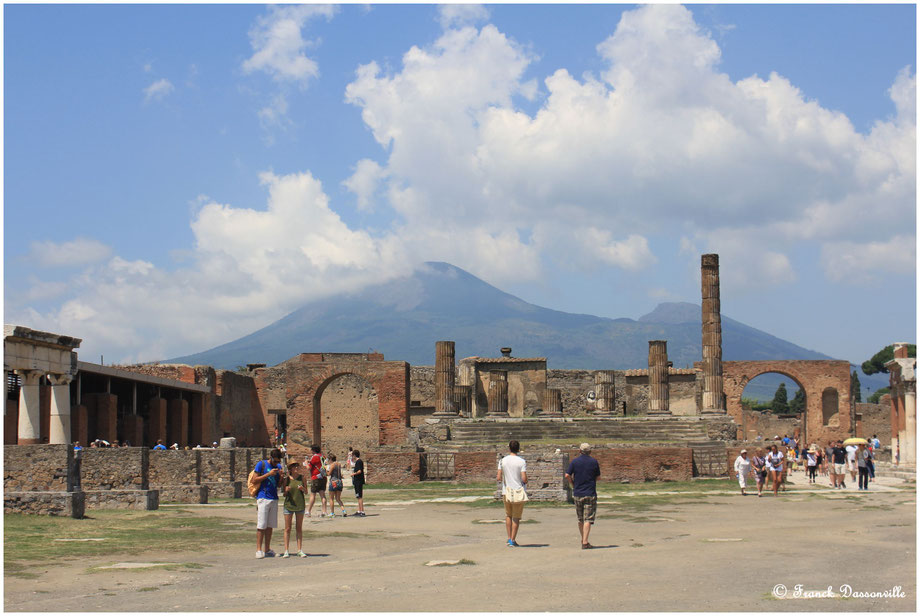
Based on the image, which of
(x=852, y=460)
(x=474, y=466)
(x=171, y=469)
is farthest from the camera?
(x=852, y=460)

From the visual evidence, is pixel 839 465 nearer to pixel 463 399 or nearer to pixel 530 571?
pixel 530 571

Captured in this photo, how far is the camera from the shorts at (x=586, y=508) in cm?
1288

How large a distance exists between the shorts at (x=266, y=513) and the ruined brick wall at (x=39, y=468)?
585 cm

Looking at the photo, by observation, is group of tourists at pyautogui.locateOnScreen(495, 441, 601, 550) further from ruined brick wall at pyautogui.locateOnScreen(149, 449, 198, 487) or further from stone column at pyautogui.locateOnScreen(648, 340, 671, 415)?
stone column at pyautogui.locateOnScreen(648, 340, 671, 415)

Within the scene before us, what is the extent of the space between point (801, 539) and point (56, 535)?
9258 millimetres

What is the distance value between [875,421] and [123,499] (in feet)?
168

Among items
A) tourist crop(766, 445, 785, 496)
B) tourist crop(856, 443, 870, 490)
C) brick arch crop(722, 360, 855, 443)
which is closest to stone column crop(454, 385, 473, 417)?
tourist crop(856, 443, 870, 490)

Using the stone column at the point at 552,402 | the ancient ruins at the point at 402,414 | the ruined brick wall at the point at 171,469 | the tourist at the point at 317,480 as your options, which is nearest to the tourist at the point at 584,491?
the tourist at the point at 317,480

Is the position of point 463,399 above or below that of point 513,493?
above

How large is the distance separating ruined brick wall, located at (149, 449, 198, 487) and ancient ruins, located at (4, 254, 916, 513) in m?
0.02

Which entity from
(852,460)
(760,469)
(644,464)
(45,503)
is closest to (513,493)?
(45,503)

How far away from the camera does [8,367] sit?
21031 millimetres

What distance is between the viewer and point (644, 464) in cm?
2730

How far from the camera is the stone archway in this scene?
54250 millimetres
